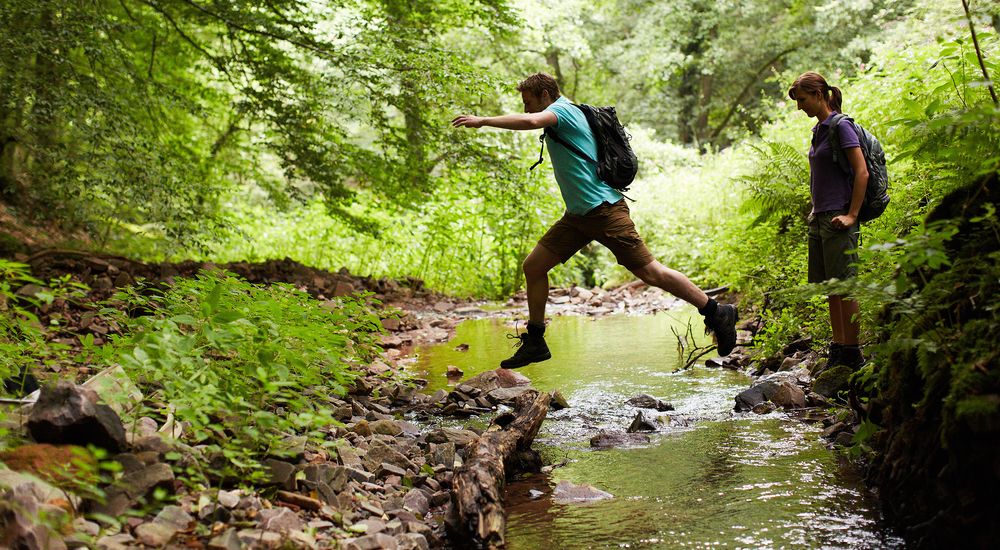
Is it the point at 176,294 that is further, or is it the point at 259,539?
the point at 176,294

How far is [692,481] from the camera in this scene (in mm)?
3707

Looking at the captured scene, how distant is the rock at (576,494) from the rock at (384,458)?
75 cm

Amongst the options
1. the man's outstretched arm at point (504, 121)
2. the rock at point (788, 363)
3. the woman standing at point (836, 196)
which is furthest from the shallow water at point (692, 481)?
the man's outstretched arm at point (504, 121)

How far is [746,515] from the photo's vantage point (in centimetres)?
321

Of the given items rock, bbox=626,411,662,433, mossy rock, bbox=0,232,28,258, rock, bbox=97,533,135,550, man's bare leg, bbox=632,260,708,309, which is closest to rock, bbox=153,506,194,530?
rock, bbox=97,533,135,550

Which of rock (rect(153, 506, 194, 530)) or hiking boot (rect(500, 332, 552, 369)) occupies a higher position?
hiking boot (rect(500, 332, 552, 369))

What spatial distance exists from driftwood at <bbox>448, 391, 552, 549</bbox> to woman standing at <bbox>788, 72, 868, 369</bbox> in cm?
193

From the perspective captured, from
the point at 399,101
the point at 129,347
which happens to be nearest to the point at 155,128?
the point at 399,101

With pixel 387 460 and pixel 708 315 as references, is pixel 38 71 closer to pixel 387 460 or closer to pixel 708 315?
pixel 387 460

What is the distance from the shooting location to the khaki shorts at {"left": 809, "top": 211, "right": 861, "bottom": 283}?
4807 millimetres

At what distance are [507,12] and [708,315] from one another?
6095 millimetres

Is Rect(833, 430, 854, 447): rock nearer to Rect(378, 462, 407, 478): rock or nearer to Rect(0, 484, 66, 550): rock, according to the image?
Rect(378, 462, 407, 478): rock

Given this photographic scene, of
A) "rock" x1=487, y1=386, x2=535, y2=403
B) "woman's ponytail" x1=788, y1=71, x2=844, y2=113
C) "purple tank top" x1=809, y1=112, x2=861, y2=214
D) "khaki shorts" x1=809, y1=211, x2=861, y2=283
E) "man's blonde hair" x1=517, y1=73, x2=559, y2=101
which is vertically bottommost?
"rock" x1=487, y1=386, x2=535, y2=403

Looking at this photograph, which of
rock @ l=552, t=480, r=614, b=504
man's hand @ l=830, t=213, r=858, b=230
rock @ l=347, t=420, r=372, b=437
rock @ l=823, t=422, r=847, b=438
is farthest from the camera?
man's hand @ l=830, t=213, r=858, b=230
